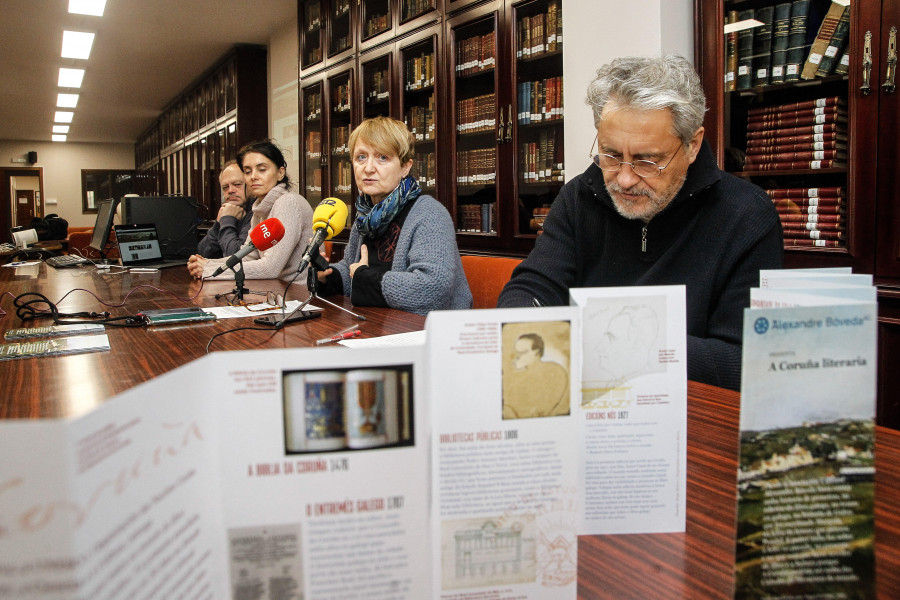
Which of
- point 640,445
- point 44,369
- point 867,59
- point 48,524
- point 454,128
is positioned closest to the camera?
point 48,524

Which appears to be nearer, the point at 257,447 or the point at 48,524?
the point at 48,524

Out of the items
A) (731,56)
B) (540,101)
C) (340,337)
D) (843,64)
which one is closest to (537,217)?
(540,101)

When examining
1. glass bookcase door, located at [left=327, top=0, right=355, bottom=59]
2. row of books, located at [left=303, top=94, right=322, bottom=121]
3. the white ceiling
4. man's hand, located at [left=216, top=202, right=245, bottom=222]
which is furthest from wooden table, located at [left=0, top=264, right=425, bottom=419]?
the white ceiling

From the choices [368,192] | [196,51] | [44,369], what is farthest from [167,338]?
[196,51]

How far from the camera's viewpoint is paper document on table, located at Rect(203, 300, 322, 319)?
1928 millimetres

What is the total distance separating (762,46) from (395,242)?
1568mm

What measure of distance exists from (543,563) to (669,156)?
1.13m

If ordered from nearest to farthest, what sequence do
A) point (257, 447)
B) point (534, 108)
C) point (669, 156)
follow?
point (257, 447) → point (669, 156) → point (534, 108)

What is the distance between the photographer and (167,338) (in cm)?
162

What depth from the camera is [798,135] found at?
7.80ft

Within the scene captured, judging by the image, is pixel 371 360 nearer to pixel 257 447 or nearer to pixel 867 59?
pixel 257 447

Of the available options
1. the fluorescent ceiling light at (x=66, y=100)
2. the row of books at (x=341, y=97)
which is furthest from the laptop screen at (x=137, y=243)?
the fluorescent ceiling light at (x=66, y=100)

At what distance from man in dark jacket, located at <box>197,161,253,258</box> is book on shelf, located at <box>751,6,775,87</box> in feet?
9.05

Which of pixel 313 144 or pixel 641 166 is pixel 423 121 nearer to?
pixel 313 144
